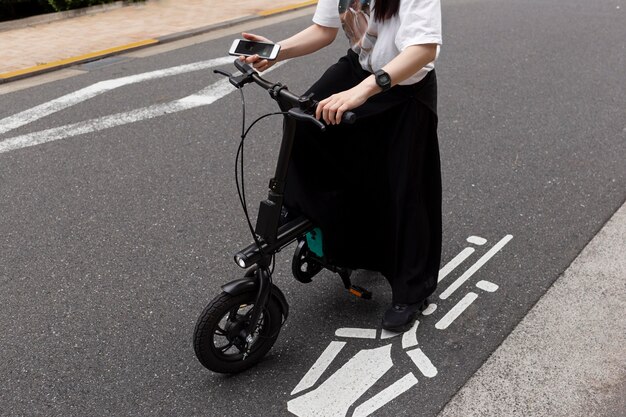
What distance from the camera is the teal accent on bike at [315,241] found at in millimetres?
3208

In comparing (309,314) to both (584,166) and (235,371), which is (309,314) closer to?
(235,371)

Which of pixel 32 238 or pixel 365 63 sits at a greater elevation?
pixel 365 63

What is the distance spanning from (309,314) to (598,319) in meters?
1.42

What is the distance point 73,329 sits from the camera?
337cm

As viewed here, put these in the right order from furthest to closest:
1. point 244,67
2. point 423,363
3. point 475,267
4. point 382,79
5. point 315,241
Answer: point 475,267 < point 315,241 < point 423,363 < point 244,67 < point 382,79

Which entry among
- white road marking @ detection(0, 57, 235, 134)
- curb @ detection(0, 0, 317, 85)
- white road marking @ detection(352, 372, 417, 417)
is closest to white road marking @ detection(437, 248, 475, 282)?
white road marking @ detection(352, 372, 417, 417)

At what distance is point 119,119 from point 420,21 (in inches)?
160

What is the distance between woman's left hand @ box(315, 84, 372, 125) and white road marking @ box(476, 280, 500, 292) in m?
1.58

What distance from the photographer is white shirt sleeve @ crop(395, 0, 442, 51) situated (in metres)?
2.58

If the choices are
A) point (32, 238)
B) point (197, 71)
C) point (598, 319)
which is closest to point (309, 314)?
point (598, 319)

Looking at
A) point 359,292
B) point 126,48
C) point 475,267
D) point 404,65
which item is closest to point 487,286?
point 475,267

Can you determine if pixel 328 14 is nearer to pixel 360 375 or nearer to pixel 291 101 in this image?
pixel 291 101

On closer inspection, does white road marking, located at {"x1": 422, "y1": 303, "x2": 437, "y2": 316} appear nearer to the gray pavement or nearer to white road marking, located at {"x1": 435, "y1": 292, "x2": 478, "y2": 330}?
white road marking, located at {"x1": 435, "y1": 292, "x2": 478, "y2": 330}

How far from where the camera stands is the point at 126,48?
8.43m
